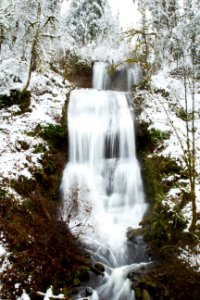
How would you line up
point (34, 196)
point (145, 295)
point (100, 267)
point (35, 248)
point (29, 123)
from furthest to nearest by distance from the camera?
point (29, 123), point (34, 196), point (100, 267), point (35, 248), point (145, 295)

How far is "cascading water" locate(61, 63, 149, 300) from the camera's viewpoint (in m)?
8.73

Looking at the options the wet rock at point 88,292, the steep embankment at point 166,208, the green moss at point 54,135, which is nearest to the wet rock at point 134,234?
the steep embankment at point 166,208

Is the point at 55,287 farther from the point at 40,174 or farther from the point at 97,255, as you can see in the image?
the point at 40,174

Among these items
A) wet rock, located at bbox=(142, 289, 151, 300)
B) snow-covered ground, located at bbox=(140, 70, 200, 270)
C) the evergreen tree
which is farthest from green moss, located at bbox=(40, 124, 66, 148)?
the evergreen tree

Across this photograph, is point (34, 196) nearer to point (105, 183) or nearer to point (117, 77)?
point (105, 183)

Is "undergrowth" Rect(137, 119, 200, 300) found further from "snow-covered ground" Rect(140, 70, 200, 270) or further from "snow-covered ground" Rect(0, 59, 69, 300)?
"snow-covered ground" Rect(0, 59, 69, 300)

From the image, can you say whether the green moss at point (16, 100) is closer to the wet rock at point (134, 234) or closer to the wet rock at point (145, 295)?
the wet rock at point (134, 234)

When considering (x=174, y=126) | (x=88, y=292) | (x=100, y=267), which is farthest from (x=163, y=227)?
(x=174, y=126)

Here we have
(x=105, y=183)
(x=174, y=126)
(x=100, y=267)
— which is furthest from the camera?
(x=174, y=126)

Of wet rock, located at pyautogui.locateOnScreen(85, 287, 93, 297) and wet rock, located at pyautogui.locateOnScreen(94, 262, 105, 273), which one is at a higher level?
wet rock, located at pyautogui.locateOnScreen(94, 262, 105, 273)

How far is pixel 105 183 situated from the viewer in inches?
476

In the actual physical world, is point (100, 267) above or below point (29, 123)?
below

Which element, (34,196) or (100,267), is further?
(34,196)

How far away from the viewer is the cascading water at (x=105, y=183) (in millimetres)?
8734
